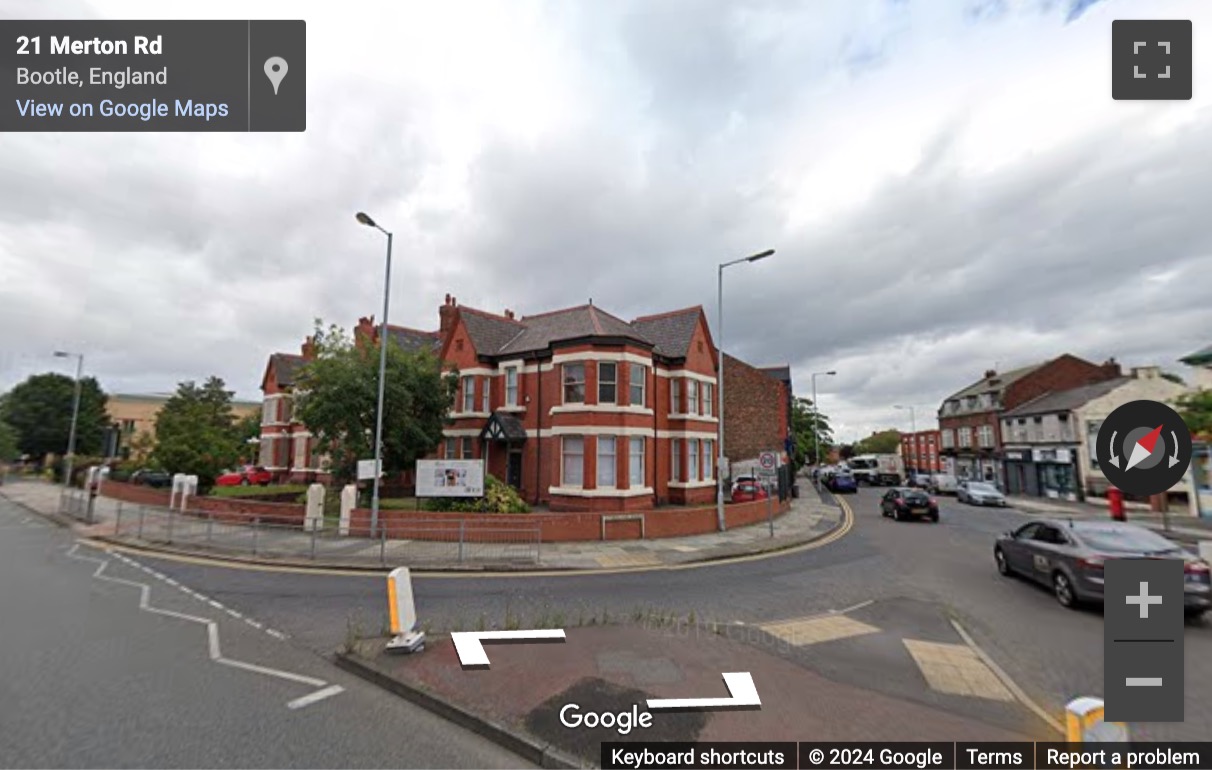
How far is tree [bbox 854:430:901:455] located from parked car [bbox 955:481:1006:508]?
81.0 m

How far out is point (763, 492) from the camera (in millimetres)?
25922

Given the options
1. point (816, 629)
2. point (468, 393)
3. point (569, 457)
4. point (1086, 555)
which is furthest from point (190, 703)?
point (468, 393)

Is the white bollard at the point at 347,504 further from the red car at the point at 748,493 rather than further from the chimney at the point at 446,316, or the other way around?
the red car at the point at 748,493

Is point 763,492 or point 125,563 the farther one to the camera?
point 763,492

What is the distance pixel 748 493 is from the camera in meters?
25.8

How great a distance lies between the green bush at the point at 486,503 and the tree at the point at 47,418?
63.9 metres

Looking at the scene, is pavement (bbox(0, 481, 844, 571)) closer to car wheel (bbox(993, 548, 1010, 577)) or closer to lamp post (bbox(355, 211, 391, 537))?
lamp post (bbox(355, 211, 391, 537))

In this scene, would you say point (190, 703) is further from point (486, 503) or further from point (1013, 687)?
point (486, 503)

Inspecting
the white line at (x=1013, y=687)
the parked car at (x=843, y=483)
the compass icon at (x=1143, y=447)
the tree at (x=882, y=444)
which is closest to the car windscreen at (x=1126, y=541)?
the white line at (x=1013, y=687)

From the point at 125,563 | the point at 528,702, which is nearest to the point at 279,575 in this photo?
the point at 125,563

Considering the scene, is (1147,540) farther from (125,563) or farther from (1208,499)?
(1208,499)

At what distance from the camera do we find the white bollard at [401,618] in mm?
6391

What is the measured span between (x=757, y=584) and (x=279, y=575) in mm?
10790

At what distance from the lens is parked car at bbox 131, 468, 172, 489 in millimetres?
30594
